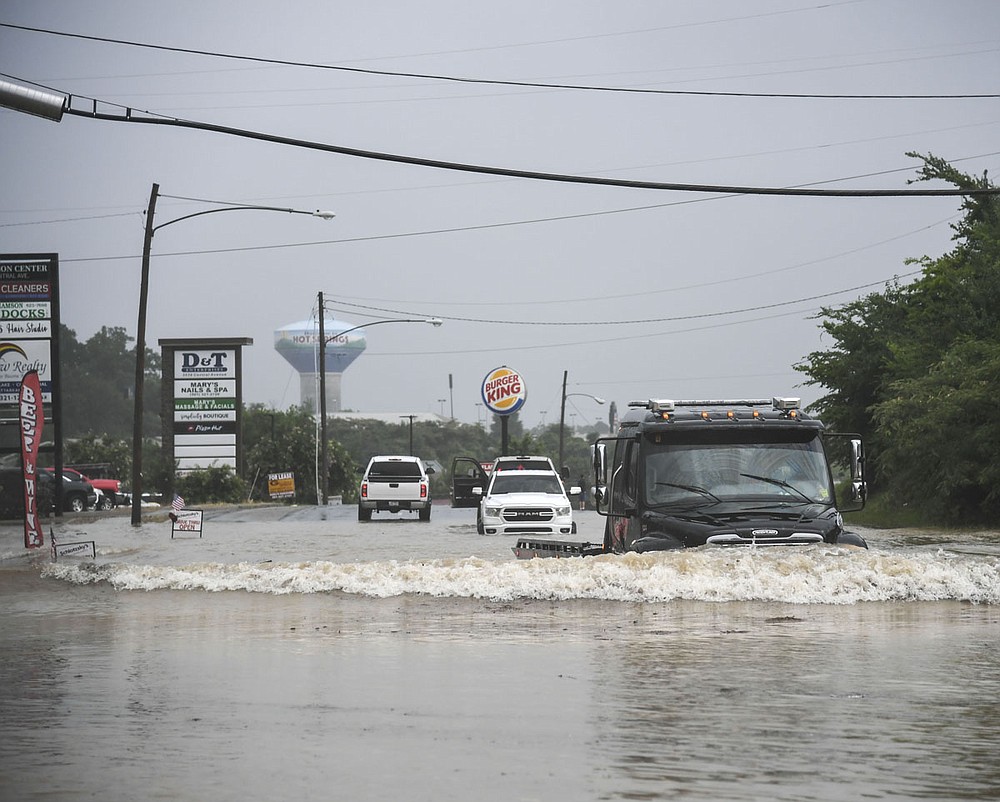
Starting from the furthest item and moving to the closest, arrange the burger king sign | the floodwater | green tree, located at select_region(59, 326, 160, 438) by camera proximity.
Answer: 1. green tree, located at select_region(59, 326, 160, 438)
2. the burger king sign
3. the floodwater

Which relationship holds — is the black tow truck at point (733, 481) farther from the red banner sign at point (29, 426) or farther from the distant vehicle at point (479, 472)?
the distant vehicle at point (479, 472)

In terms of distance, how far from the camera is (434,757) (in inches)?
284

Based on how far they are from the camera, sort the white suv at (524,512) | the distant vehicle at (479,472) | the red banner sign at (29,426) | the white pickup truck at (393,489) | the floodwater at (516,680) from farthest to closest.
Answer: the white pickup truck at (393,489), the distant vehicle at (479,472), the white suv at (524,512), the red banner sign at (29,426), the floodwater at (516,680)

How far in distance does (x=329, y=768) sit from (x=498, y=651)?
4647mm

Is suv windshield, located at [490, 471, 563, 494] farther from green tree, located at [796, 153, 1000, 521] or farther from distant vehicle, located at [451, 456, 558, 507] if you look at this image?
green tree, located at [796, 153, 1000, 521]

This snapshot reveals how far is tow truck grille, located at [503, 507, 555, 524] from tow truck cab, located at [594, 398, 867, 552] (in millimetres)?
17109

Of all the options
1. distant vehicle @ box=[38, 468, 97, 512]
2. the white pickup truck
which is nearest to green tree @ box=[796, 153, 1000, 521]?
the white pickup truck

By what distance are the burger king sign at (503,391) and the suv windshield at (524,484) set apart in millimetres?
30464

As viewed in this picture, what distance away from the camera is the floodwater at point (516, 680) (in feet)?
22.3

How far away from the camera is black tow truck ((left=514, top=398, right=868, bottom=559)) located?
13.0 m

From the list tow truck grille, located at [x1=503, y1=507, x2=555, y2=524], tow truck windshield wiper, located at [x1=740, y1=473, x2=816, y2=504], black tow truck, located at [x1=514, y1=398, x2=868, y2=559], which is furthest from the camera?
tow truck grille, located at [x1=503, y1=507, x2=555, y2=524]

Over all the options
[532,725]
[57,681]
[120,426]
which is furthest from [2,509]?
[120,426]

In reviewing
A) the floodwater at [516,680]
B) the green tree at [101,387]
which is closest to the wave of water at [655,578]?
the floodwater at [516,680]

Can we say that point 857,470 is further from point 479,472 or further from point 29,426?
point 479,472
